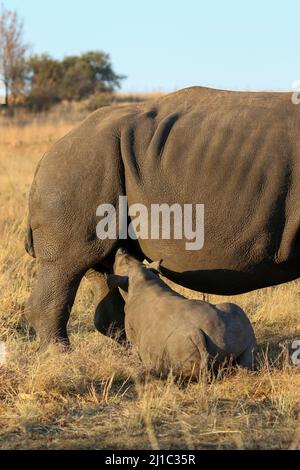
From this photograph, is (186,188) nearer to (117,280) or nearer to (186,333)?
(117,280)

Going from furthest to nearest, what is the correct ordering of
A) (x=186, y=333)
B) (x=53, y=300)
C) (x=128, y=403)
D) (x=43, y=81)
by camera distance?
(x=43, y=81) → (x=53, y=300) → (x=186, y=333) → (x=128, y=403)

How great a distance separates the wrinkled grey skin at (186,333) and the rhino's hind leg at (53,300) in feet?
2.32

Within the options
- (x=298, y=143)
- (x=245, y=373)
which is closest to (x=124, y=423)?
(x=245, y=373)

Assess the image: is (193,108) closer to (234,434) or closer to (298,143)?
(298,143)

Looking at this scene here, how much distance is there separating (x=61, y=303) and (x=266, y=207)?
5.52ft

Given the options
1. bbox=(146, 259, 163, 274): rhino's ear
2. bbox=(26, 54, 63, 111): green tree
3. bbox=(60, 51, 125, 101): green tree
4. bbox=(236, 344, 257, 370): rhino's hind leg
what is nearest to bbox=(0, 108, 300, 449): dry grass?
bbox=(236, 344, 257, 370): rhino's hind leg

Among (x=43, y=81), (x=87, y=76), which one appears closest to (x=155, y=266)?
(x=43, y=81)

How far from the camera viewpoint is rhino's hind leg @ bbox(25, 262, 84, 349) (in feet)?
21.1

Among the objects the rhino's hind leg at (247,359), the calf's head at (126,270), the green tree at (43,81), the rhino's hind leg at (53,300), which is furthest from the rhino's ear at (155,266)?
the green tree at (43,81)

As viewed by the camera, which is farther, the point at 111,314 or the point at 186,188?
the point at 111,314

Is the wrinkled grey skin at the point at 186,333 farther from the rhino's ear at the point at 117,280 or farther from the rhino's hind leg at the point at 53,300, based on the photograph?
the rhino's hind leg at the point at 53,300

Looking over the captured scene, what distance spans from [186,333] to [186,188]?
117cm

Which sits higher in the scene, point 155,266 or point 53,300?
point 155,266

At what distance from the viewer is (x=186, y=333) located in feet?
17.6
